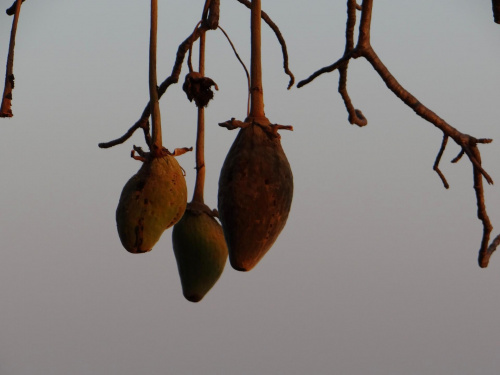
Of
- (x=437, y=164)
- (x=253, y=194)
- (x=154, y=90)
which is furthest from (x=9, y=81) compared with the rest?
(x=437, y=164)

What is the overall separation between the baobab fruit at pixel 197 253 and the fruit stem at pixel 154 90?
0.10m

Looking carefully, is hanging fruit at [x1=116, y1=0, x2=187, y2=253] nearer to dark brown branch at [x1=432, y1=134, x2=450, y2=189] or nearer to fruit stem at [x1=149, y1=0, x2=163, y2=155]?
fruit stem at [x1=149, y1=0, x2=163, y2=155]

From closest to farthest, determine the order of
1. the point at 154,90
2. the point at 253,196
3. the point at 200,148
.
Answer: the point at 253,196 → the point at 154,90 → the point at 200,148

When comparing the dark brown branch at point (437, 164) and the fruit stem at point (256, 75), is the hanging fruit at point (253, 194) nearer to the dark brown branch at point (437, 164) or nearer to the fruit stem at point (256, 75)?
the fruit stem at point (256, 75)

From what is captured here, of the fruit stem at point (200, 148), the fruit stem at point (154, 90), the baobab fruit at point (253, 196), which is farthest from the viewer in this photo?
the fruit stem at point (200, 148)

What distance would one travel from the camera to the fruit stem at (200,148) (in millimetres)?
724

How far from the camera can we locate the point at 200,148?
2.41ft

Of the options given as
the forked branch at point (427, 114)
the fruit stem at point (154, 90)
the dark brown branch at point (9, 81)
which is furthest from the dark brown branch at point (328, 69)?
the dark brown branch at point (9, 81)

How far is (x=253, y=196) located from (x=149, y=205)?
0.12m

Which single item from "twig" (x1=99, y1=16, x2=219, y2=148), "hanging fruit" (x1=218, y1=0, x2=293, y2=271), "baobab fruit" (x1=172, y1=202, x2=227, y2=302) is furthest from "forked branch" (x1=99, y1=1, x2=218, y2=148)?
"hanging fruit" (x1=218, y1=0, x2=293, y2=271)

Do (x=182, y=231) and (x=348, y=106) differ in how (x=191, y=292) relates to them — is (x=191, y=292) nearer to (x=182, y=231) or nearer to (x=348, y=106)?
(x=182, y=231)

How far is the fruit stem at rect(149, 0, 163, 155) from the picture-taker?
0.62 m

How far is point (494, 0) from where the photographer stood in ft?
2.06

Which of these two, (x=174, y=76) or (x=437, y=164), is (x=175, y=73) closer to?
(x=174, y=76)
